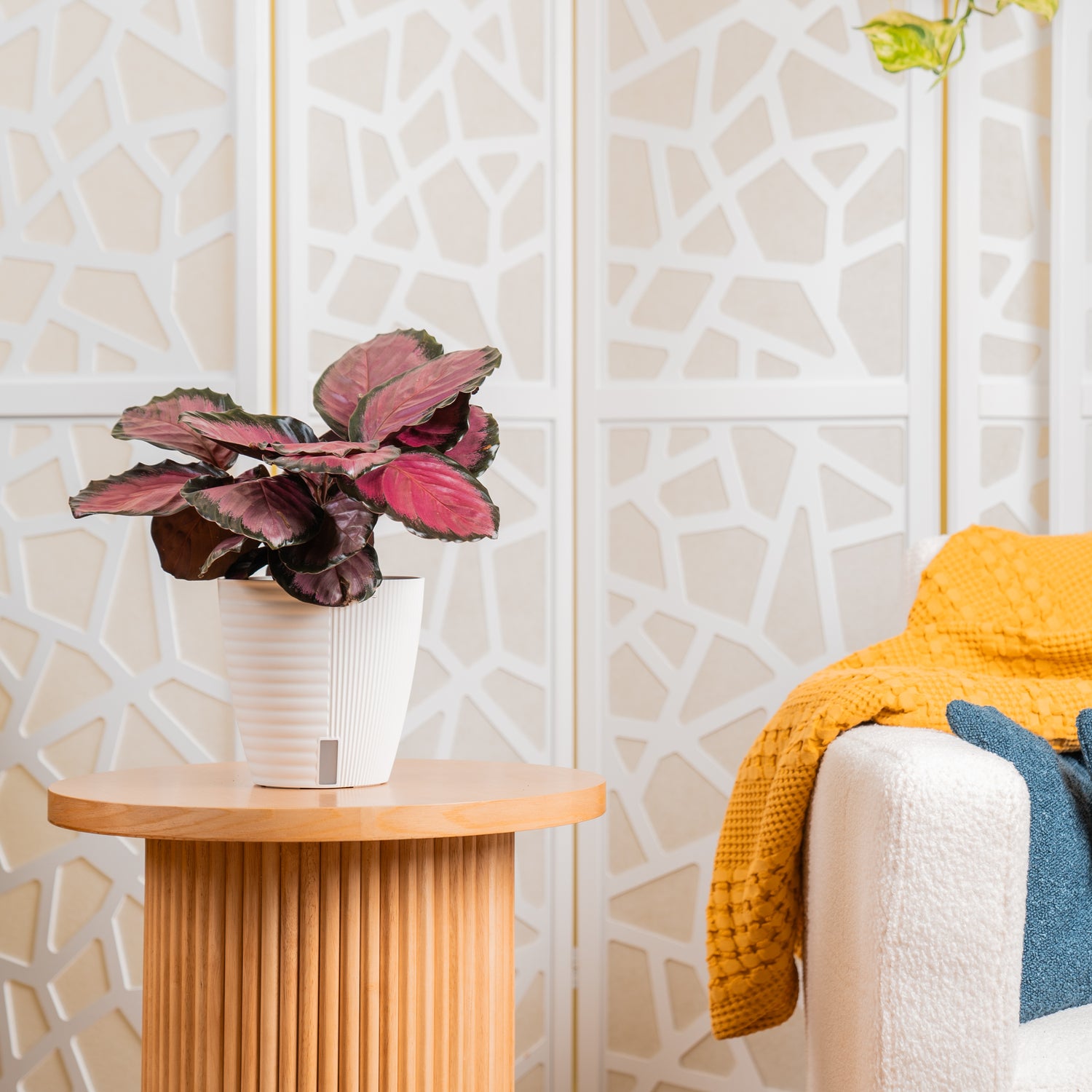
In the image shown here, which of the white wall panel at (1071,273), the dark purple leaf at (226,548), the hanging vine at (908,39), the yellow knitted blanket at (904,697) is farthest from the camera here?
the white wall panel at (1071,273)

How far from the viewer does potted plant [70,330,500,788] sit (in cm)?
109

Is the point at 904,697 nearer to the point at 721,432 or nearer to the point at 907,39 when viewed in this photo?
the point at 721,432

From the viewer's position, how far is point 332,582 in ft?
3.69

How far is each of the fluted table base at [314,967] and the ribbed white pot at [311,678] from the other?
0.36 ft

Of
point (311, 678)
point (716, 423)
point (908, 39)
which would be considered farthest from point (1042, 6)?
point (311, 678)

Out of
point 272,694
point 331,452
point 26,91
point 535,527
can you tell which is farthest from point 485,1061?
point 26,91

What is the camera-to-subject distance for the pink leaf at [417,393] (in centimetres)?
111

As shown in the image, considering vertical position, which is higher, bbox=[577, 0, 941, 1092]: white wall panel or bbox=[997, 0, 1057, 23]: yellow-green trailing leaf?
bbox=[997, 0, 1057, 23]: yellow-green trailing leaf

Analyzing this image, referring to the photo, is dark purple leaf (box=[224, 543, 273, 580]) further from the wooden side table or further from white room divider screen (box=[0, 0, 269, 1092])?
white room divider screen (box=[0, 0, 269, 1092])

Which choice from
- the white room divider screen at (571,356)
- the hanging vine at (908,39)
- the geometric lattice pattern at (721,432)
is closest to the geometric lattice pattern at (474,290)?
the white room divider screen at (571,356)

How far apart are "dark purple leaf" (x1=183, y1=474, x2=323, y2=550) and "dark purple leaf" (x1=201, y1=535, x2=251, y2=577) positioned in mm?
54

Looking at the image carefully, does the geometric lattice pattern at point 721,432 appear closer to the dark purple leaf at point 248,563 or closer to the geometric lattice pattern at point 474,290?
the geometric lattice pattern at point 474,290

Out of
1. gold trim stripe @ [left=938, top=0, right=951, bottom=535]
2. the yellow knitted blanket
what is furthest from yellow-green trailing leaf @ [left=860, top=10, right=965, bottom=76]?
the yellow knitted blanket

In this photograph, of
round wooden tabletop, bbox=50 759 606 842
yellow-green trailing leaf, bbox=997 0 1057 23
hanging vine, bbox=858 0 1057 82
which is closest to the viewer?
round wooden tabletop, bbox=50 759 606 842
